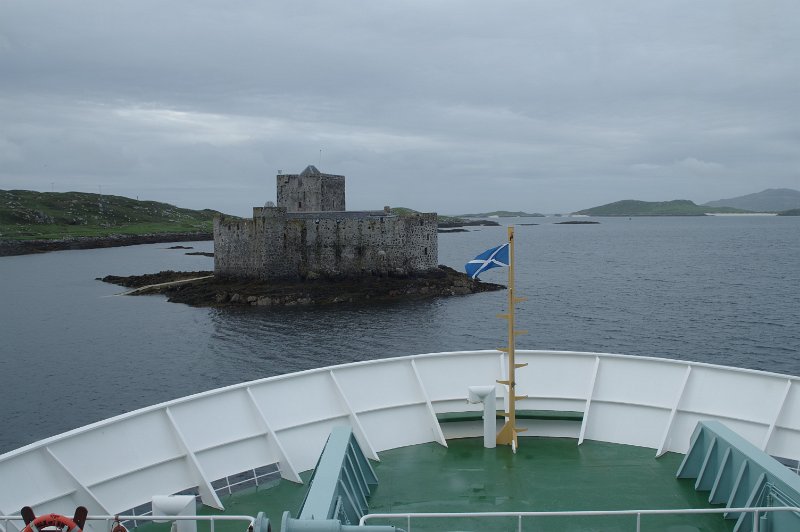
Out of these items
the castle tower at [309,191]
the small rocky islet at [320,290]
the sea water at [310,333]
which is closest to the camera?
the sea water at [310,333]

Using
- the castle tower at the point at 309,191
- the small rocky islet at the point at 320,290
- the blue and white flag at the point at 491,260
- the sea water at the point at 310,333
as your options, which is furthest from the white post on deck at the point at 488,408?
the castle tower at the point at 309,191

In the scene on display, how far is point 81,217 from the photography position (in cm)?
13538

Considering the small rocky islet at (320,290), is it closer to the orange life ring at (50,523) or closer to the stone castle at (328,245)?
the stone castle at (328,245)

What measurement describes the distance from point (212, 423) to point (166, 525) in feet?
4.94

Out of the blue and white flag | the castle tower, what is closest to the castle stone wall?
the castle tower

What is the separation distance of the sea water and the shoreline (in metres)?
43.7

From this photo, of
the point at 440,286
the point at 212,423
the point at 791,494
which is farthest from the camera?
the point at 440,286

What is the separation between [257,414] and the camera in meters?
7.95

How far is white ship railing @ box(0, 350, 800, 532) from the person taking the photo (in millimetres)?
6746

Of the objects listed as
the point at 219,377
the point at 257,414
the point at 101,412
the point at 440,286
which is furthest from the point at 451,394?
the point at 440,286

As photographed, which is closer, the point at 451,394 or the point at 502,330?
the point at 451,394

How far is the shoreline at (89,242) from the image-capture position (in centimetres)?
10219

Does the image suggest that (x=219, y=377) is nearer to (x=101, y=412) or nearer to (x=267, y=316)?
(x=101, y=412)

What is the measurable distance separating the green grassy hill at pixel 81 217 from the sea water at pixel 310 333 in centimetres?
6056
